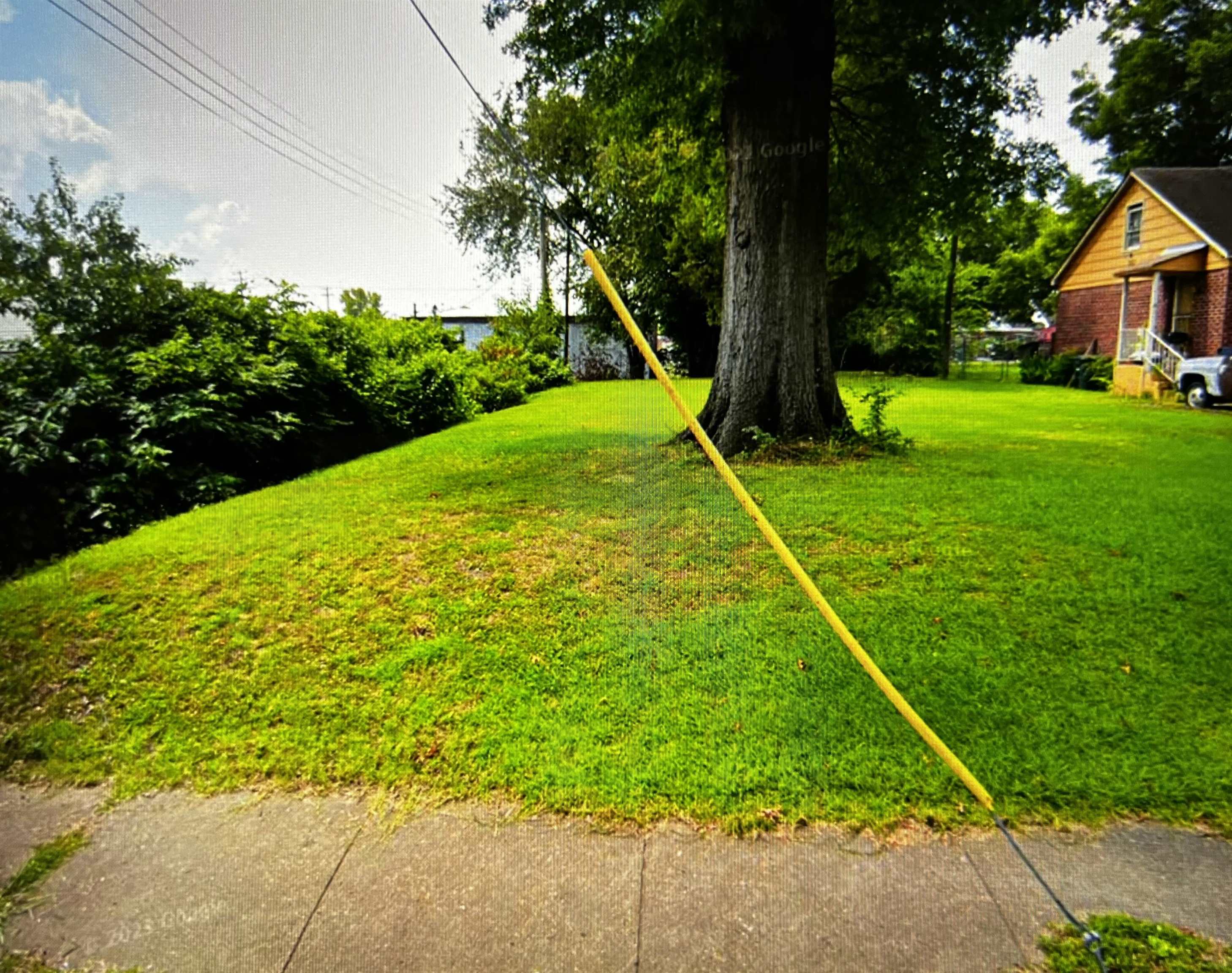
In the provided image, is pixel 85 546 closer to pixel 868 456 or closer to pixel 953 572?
pixel 953 572

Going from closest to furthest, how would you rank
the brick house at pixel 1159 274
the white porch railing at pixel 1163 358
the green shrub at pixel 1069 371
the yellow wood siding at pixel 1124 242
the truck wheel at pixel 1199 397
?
the truck wheel at pixel 1199 397 < the white porch railing at pixel 1163 358 < the brick house at pixel 1159 274 < the yellow wood siding at pixel 1124 242 < the green shrub at pixel 1069 371

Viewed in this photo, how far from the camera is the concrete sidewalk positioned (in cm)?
188

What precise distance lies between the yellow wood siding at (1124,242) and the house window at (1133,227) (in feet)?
0.33

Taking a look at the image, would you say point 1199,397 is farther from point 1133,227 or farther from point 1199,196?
point 1133,227

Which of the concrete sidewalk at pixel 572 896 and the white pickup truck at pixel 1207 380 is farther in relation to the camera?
the white pickup truck at pixel 1207 380

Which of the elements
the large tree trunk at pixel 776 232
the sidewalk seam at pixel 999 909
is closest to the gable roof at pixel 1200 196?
the large tree trunk at pixel 776 232

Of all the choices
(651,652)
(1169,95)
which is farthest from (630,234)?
(651,652)

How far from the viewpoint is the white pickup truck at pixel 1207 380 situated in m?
12.7

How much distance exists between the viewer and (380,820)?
2.40 meters

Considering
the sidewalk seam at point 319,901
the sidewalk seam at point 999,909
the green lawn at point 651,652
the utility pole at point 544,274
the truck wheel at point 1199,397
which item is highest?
the utility pole at point 544,274

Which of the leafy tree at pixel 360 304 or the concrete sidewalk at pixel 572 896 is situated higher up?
the leafy tree at pixel 360 304

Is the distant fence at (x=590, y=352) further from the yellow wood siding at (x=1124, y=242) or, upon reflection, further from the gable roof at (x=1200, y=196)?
the gable roof at (x=1200, y=196)

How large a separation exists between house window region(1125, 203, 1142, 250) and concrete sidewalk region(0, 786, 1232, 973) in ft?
76.8

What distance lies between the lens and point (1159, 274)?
18.0m
